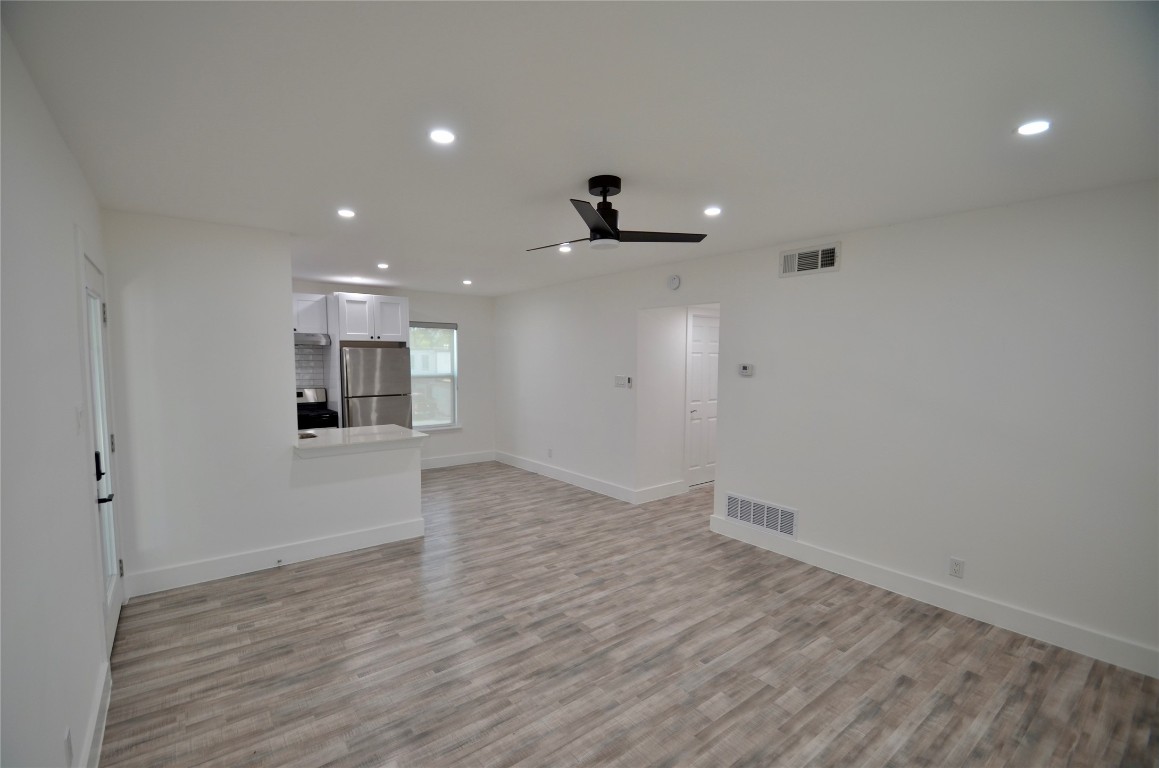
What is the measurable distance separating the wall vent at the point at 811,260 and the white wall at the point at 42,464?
4.34 meters

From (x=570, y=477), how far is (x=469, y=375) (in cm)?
239

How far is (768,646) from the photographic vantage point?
2.91 meters

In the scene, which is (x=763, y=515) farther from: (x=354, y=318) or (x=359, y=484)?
(x=354, y=318)

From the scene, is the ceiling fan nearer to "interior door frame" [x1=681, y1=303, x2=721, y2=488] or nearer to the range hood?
"interior door frame" [x1=681, y1=303, x2=721, y2=488]

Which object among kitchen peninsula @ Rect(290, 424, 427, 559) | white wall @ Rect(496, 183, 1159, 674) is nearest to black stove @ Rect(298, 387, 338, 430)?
kitchen peninsula @ Rect(290, 424, 427, 559)

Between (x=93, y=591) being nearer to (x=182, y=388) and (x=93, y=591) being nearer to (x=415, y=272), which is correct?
(x=182, y=388)

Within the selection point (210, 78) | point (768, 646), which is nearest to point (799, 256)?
point (768, 646)

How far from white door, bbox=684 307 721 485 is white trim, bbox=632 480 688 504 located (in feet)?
0.55

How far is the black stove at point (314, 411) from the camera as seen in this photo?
6098 millimetres

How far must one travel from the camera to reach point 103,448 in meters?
3.06

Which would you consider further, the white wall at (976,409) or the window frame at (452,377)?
the window frame at (452,377)

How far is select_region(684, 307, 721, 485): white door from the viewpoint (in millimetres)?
6105

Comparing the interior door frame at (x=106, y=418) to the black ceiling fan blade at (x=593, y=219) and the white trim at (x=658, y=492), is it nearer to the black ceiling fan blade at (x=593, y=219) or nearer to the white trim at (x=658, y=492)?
the black ceiling fan blade at (x=593, y=219)

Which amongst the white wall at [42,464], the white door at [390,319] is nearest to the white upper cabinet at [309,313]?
the white door at [390,319]
